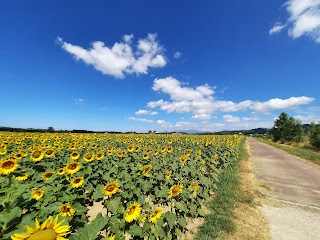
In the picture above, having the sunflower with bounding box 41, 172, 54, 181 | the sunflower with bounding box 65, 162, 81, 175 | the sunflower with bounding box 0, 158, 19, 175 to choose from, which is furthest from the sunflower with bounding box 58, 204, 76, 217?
the sunflower with bounding box 65, 162, 81, 175

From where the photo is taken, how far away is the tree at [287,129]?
178ft

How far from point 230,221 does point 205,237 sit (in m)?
1.06

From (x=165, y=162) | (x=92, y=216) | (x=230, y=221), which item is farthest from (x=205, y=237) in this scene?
(x=92, y=216)

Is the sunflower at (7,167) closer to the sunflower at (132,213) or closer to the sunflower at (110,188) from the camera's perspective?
the sunflower at (110,188)

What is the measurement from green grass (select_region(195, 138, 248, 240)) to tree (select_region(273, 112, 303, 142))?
50997mm

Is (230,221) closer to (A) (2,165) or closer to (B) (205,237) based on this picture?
(B) (205,237)

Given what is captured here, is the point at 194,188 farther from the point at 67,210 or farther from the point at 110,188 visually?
the point at 67,210

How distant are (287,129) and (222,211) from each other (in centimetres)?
5923

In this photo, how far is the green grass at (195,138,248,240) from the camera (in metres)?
4.88

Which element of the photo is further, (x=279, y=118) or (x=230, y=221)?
(x=279, y=118)

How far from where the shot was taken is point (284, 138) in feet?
184

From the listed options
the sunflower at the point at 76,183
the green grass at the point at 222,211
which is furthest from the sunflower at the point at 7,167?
the green grass at the point at 222,211

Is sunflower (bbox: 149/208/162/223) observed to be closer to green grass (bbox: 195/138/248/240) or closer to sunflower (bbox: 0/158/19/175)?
green grass (bbox: 195/138/248/240)

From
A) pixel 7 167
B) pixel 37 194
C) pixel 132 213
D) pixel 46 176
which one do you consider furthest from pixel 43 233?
pixel 46 176
